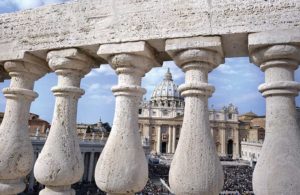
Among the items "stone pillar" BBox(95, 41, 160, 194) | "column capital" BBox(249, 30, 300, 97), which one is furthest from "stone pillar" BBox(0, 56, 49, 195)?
"column capital" BBox(249, 30, 300, 97)

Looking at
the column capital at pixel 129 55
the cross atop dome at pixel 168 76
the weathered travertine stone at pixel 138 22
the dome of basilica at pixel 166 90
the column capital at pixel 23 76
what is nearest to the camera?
the weathered travertine stone at pixel 138 22

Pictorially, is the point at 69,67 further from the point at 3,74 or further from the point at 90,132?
the point at 90,132

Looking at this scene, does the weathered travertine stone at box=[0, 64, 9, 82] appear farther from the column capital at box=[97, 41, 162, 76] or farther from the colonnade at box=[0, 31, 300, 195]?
the column capital at box=[97, 41, 162, 76]

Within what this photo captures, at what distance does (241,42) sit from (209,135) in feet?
3.45

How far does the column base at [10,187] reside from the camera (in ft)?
11.0

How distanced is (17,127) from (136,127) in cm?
166

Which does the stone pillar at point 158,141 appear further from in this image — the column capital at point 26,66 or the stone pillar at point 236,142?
the column capital at point 26,66

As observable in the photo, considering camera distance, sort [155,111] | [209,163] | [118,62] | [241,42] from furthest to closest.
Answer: [155,111], [118,62], [241,42], [209,163]

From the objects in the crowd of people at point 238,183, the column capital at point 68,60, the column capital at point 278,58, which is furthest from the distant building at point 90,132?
the column capital at point 278,58

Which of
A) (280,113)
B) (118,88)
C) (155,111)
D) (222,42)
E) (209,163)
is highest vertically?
(155,111)

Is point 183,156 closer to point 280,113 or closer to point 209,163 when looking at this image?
point 209,163

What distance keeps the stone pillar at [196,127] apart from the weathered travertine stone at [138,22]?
151 millimetres

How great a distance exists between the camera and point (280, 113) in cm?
246

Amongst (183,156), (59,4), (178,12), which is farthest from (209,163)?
(59,4)
